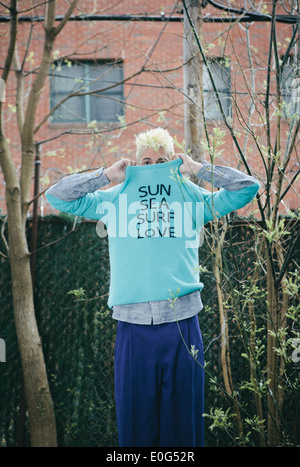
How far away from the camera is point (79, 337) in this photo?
3.39m

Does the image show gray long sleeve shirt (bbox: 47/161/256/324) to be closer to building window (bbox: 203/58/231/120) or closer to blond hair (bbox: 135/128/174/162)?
blond hair (bbox: 135/128/174/162)

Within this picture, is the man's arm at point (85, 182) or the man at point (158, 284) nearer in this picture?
the man at point (158, 284)

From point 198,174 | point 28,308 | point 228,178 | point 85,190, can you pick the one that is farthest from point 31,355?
point 228,178

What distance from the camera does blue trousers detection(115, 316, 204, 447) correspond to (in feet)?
7.20

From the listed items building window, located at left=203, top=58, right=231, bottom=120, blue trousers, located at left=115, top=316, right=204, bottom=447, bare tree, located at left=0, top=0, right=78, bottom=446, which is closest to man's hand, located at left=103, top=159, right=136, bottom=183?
building window, located at left=203, top=58, right=231, bottom=120

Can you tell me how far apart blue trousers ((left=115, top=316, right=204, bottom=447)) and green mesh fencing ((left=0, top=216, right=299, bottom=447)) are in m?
1.09

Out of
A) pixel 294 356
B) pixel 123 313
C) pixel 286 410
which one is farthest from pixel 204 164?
pixel 286 410

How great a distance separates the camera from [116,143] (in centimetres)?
809

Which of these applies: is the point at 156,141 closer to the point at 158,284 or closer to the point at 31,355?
the point at 158,284

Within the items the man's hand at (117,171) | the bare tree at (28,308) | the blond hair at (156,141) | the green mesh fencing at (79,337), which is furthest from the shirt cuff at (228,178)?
the bare tree at (28,308)

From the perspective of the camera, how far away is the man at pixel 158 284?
2.20 meters

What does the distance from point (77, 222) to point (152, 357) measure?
4.93 ft

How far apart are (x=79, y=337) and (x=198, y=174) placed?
1649mm

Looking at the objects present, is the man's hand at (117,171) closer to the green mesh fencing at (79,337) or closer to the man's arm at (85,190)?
the man's arm at (85,190)
